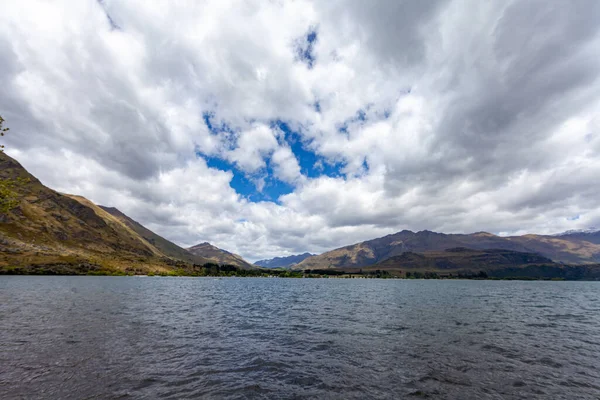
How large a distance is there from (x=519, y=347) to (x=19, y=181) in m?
61.6

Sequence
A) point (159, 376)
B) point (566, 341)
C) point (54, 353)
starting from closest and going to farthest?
point (159, 376), point (54, 353), point (566, 341)

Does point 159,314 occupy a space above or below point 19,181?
below

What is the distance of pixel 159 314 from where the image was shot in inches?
2208

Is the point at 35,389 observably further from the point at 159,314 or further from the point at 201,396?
the point at 159,314

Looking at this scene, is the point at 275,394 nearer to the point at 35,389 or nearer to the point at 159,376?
the point at 159,376

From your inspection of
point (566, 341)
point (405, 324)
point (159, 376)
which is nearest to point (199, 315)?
point (159, 376)

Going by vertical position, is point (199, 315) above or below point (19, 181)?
below

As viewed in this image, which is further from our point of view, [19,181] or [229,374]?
[19,181]

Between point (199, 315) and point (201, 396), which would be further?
point (199, 315)

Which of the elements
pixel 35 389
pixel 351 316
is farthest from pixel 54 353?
pixel 351 316

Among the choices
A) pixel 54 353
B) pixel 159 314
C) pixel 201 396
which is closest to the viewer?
pixel 201 396

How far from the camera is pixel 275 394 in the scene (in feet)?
69.3

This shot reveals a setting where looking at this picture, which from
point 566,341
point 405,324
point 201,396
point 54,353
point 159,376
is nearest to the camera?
point 201,396

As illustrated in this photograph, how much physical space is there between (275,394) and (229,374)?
5953mm
